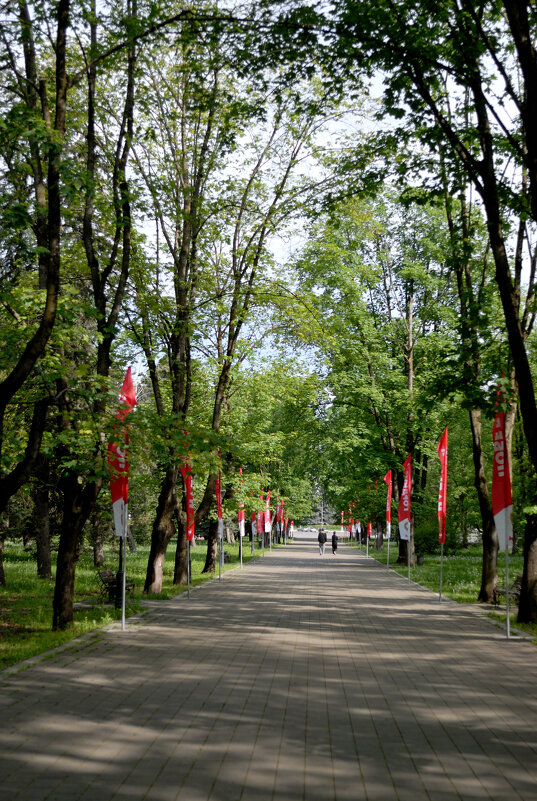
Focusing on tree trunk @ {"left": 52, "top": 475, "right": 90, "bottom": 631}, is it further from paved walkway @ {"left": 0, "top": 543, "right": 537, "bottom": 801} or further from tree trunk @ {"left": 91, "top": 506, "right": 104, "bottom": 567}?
tree trunk @ {"left": 91, "top": 506, "right": 104, "bottom": 567}

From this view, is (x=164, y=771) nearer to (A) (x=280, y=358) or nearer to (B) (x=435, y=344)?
(A) (x=280, y=358)

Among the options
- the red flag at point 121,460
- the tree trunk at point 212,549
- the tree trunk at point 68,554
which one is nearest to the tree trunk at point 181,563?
the tree trunk at point 212,549

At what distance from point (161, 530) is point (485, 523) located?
8.09 meters

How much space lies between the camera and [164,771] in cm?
594

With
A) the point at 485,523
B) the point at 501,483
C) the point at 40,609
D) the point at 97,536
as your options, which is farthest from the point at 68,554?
the point at 97,536

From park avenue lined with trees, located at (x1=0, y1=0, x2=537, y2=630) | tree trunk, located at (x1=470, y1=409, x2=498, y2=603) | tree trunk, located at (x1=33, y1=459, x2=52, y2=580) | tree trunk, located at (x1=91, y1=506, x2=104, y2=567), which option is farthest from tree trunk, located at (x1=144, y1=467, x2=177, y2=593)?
tree trunk, located at (x1=91, y1=506, x2=104, y2=567)

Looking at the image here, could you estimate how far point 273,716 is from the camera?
25.7 ft

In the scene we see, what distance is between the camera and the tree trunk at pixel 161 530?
20516 mm

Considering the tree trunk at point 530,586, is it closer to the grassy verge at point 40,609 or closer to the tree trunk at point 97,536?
the grassy verge at point 40,609

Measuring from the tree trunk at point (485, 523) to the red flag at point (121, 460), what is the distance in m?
8.80

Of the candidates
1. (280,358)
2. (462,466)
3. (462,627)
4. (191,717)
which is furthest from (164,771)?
(462,466)

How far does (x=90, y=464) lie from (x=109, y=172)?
8.05 m

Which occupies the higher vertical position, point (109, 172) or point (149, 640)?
point (109, 172)

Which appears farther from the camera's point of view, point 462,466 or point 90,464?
point 462,466
